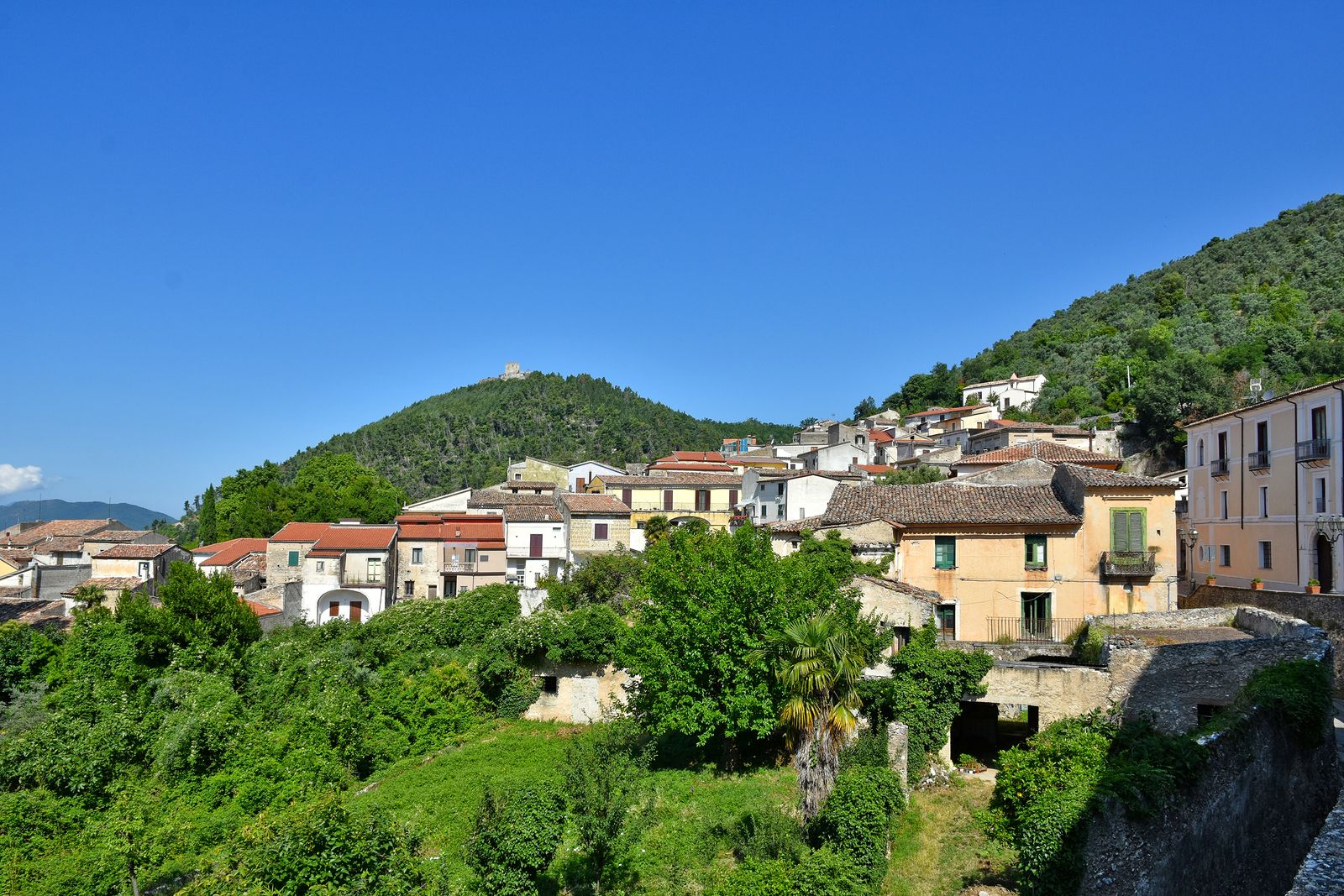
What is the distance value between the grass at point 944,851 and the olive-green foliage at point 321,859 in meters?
8.79

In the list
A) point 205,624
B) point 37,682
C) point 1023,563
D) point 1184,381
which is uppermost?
point 1184,381

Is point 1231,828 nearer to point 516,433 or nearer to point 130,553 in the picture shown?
point 130,553

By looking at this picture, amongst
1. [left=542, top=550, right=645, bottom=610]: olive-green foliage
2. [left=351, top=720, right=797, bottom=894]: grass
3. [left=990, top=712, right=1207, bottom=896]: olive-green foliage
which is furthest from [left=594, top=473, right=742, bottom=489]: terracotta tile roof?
[left=990, top=712, right=1207, bottom=896]: olive-green foliage

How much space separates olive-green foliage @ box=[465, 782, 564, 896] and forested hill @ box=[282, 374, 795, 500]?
94.9 metres

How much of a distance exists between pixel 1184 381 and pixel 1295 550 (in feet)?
145

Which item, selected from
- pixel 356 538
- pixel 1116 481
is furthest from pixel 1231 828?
pixel 356 538

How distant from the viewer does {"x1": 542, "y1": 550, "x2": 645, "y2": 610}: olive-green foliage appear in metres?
39.9

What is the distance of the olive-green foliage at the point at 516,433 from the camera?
125125mm

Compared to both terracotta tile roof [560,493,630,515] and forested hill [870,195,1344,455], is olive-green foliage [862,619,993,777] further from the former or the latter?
forested hill [870,195,1344,455]

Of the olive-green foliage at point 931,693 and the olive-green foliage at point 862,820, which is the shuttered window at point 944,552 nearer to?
the olive-green foliage at point 931,693

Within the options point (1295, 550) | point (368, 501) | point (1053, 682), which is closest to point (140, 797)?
point (1053, 682)

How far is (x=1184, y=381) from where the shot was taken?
2746 inches

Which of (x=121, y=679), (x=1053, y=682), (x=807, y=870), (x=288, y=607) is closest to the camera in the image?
(x=807, y=870)

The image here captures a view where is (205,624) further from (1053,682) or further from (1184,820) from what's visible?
(1184,820)
